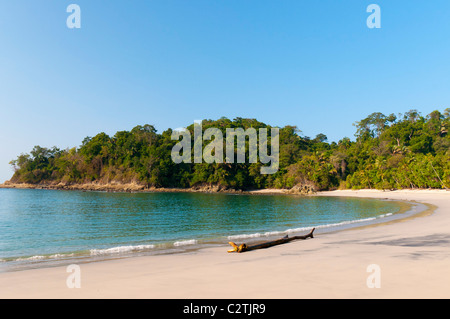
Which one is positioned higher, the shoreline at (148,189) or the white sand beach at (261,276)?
the white sand beach at (261,276)

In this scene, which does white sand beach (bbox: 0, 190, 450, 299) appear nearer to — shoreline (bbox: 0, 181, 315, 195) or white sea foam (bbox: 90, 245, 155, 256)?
white sea foam (bbox: 90, 245, 155, 256)

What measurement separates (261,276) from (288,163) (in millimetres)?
95914

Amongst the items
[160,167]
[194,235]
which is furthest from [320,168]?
[194,235]

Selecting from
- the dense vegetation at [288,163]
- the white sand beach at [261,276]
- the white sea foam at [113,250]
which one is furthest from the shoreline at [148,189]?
the white sand beach at [261,276]

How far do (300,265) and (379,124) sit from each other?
498 feet

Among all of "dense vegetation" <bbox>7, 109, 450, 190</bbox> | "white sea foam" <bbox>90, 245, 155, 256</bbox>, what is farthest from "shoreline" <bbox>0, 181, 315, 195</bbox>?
"white sea foam" <bbox>90, 245, 155, 256</bbox>

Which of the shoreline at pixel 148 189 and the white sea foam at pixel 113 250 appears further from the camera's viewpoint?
the shoreline at pixel 148 189

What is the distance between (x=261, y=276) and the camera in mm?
7520

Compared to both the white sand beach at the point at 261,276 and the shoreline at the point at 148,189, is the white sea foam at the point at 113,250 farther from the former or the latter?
the shoreline at the point at 148,189

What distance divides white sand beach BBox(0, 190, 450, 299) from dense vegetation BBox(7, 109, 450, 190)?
2382 inches

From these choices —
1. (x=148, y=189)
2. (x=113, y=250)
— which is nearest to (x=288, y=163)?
(x=148, y=189)

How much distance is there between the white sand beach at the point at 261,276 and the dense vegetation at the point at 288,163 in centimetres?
6050

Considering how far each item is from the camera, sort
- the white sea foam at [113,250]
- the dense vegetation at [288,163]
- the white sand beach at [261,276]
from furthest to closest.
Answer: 1. the dense vegetation at [288,163]
2. the white sea foam at [113,250]
3. the white sand beach at [261,276]

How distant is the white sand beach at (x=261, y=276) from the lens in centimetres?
613
